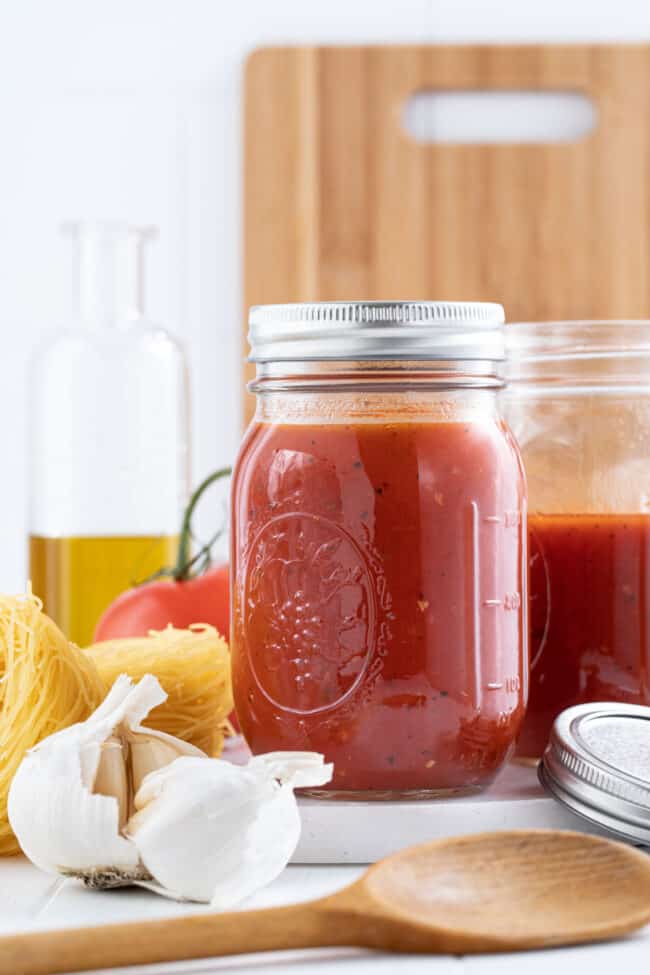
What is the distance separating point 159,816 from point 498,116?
1.45 metres

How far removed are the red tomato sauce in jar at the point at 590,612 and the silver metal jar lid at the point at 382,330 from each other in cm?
15

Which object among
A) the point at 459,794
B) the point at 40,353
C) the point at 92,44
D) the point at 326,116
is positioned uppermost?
the point at 92,44

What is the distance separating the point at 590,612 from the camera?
2.79 ft

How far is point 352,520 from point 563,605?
190mm

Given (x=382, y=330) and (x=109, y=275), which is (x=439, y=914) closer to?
(x=382, y=330)

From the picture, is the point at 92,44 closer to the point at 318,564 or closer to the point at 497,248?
the point at 497,248

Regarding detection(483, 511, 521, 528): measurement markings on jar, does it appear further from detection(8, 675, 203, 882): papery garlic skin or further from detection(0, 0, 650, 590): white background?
detection(0, 0, 650, 590): white background


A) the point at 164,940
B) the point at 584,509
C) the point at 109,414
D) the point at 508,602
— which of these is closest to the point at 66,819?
the point at 164,940

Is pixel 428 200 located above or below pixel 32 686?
above

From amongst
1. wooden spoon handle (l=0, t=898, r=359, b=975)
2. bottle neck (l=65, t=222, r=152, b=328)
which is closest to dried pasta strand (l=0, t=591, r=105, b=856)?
wooden spoon handle (l=0, t=898, r=359, b=975)

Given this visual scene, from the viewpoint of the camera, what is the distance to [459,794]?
2.52ft

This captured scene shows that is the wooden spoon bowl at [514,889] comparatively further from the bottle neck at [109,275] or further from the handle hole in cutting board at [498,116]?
the handle hole in cutting board at [498,116]

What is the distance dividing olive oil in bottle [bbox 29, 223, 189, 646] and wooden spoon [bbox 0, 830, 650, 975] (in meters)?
0.69

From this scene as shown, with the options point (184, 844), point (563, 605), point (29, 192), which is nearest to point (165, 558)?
point (563, 605)
